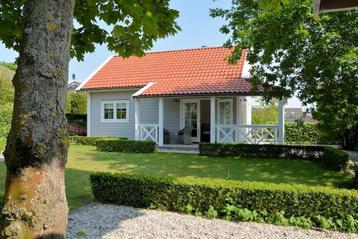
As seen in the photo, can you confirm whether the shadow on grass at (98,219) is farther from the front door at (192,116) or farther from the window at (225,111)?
the front door at (192,116)

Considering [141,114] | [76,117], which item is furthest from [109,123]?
[76,117]

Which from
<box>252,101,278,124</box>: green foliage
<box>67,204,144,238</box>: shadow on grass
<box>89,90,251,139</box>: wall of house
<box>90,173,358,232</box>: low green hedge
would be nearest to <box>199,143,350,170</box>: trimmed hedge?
<box>89,90,251,139</box>: wall of house

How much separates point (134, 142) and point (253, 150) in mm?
5727

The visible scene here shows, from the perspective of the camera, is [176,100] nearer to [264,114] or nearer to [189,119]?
[189,119]

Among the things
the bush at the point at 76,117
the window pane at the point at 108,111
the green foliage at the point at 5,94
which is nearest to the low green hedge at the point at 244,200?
the window pane at the point at 108,111

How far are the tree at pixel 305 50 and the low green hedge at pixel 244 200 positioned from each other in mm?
4787

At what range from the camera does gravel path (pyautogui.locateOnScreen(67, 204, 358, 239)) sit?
529cm

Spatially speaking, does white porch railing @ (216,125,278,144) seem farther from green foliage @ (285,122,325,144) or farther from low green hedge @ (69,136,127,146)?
green foliage @ (285,122,325,144)

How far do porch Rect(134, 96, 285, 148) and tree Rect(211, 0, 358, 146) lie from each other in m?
5.30

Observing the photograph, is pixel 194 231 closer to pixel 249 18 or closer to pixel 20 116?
pixel 20 116

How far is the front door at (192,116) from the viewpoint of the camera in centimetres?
1953

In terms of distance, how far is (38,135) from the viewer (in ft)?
6.52

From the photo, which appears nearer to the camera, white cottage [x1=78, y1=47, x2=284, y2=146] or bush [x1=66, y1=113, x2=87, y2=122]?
white cottage [x1=78, y1=47, x2=284, y2=146]

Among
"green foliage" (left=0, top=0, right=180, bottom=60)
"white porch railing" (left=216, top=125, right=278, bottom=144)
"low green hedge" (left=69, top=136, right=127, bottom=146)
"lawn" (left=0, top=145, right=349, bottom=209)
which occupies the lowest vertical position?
"lawn" (left=0, top=145, right=349, bottom=209)
